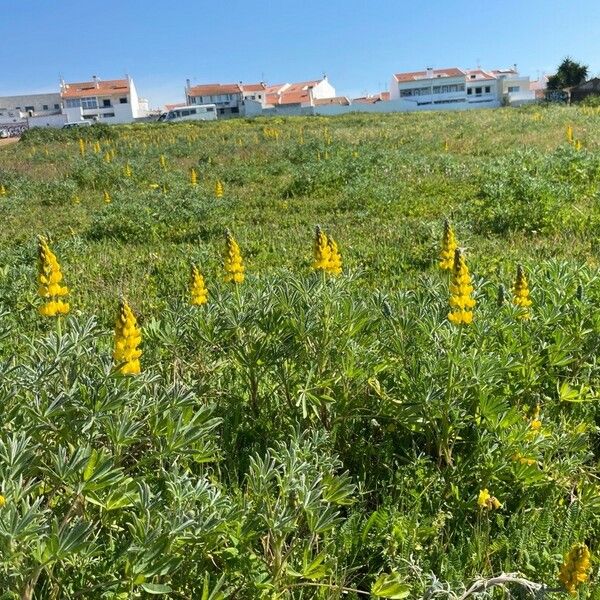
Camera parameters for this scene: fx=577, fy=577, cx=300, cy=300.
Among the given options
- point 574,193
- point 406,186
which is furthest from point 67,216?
point 574,193

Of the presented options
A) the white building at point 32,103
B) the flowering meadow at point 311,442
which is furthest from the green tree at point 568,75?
the white building at point 32,103

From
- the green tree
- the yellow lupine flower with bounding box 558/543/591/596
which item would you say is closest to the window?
the green tree

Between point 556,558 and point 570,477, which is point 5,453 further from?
point 570,477

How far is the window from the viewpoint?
3250 inches

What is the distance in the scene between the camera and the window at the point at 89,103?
82.6 metres

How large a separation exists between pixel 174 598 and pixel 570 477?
5.59 ft

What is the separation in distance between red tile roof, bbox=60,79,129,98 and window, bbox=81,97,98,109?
0.61 m

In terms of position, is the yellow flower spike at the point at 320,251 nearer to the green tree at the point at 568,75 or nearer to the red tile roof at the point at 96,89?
the green tree at the point at 568,75

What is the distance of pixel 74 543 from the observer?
1403mm

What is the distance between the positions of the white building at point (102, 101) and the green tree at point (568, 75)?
54.8m

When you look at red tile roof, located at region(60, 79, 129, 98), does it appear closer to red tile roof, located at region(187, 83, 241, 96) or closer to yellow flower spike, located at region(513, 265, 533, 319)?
red tile roof, located at region(187, 83, 241, 96)

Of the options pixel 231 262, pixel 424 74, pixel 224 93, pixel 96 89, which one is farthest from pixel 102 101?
pixel 231 262

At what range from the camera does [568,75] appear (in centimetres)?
6138

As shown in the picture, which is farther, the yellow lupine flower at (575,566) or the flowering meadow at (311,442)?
the flowering meadow at (311,442)
